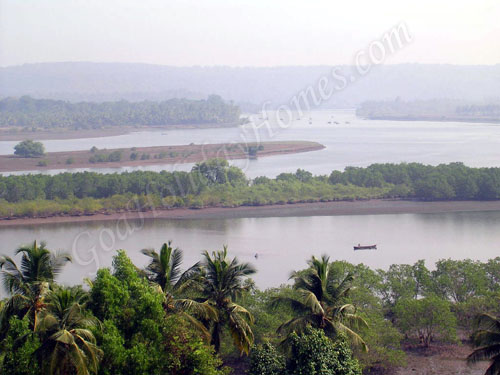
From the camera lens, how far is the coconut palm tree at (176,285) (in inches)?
265

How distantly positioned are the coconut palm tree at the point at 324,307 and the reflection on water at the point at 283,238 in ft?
23.3

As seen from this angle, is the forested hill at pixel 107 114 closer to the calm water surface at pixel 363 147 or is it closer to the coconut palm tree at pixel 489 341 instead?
the calm water surface at pixel 363 147

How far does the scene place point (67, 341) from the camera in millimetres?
5355

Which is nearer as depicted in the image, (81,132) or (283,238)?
(283,238)

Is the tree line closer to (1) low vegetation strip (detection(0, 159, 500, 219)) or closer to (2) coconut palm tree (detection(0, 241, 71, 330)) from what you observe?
(2) coconut palm tree (detection(0, 241, 71, 330))

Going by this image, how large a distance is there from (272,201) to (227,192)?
1.87m

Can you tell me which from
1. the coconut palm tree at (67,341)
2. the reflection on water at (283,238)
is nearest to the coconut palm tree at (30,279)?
the coconut palm tree at (67,341)

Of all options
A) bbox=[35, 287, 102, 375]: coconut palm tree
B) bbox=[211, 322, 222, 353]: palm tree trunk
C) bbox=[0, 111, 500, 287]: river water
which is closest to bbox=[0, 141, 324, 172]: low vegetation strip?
bbox=[0, 111, 500, 287]: river water

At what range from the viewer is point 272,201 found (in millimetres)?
25031

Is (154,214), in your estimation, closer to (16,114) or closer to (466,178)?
(466,178)

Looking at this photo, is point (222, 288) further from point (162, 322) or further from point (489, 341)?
point (489, 341)

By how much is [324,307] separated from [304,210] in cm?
1726

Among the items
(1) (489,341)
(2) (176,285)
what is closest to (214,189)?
(2) (176,285)

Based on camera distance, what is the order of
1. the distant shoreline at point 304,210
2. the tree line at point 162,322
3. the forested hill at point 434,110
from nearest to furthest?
the tree line at point 162,322
the distant shoreline at point 304,210
the forested hill at point 434,110
